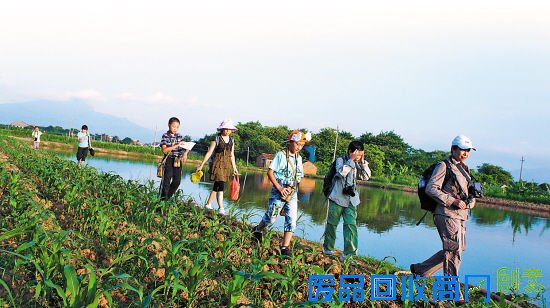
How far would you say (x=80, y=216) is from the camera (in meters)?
5.10

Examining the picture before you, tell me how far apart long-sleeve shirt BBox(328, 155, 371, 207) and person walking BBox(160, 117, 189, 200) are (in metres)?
2.67

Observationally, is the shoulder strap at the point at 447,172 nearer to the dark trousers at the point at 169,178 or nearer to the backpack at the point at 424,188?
the backpack at the point at 424,188

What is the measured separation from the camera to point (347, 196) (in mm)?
5016

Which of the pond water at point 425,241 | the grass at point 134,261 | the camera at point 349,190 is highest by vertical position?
the camera at point 349,190

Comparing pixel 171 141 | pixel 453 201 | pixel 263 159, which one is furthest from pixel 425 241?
pixel 263 159

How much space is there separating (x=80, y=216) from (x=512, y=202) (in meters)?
27.9

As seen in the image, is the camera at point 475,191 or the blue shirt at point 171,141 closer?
the camera at point 475,191

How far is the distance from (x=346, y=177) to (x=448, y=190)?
117 centimetres

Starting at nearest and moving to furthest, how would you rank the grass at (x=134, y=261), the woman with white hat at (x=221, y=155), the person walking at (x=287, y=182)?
the grass at (x=134, y=261)
the person walking at (x=287, y=182)
the woman with white hat at (x=221, y=155)

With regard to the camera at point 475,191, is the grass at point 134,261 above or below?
below

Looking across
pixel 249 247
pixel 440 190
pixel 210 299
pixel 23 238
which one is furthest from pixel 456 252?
pixel 23 238

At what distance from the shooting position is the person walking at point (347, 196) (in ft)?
16.2

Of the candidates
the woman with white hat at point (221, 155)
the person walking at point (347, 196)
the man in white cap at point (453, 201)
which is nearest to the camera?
the man in white cap at point (453, 201)

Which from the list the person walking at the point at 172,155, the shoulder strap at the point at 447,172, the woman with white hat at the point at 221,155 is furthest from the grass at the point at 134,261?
the shoulder strap at the point at 447,172
